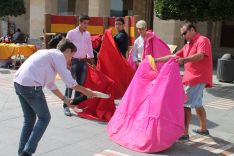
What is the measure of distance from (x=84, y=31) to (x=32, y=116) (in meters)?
3.32

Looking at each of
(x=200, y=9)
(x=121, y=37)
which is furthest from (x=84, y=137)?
(x=200, y=9)

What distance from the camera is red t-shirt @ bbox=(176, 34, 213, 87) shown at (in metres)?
6.06

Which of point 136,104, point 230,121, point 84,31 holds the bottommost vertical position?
point 230,121

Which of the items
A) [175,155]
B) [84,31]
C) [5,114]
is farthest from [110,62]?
[175,155]

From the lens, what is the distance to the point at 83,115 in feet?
24.6

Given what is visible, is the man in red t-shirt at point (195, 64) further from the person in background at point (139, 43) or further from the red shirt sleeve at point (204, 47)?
the person in background at point (139, 43)

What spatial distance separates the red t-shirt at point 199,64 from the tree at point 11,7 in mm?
18386

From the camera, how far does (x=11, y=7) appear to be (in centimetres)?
2330

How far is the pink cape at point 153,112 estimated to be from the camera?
5.60 m

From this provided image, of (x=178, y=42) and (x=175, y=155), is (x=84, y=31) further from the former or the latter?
(x=178, y=42)

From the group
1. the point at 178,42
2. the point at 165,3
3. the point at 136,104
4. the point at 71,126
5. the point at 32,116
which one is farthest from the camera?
the point at 178,42

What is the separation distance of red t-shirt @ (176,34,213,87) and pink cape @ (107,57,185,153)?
452mm

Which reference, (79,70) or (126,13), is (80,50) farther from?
(126,13)

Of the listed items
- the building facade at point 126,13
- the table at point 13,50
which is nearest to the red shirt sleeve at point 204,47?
the table at point 13,50
